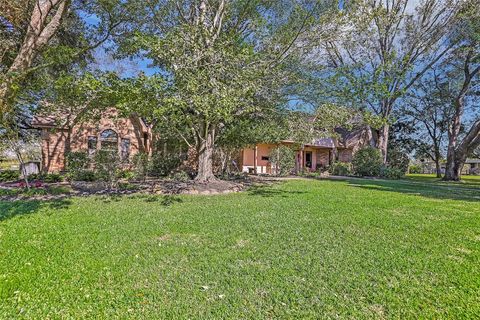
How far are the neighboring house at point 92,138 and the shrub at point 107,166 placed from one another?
10.1ft

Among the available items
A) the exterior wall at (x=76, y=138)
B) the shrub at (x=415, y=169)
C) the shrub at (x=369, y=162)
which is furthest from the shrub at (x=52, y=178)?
the shrub at (x=415, y=169)

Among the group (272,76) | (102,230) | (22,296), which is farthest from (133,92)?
(22,296)

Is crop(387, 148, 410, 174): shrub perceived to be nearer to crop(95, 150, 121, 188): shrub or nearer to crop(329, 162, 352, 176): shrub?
crop(329, 162, 352, 176): shrub

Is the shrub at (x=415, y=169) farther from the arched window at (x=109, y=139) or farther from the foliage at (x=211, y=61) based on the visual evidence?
the arched window at (x=109, y=139)

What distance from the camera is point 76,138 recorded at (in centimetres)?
1697

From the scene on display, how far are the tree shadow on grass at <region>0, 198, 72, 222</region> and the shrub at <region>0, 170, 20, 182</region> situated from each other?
7.14 m

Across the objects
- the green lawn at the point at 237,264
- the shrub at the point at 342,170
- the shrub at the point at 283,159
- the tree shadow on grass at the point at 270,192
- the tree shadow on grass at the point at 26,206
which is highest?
the shrub at the point at 283,159

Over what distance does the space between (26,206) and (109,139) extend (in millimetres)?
10943

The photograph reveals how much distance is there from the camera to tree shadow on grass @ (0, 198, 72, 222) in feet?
21.6

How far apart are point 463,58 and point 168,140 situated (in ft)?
70.7

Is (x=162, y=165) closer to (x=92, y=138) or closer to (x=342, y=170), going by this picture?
(x=92, y=138)

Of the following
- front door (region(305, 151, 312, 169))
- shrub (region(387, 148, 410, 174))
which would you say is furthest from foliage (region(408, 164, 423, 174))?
front door (region(305, 151, 312, 169))

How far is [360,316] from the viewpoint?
2.61 meters

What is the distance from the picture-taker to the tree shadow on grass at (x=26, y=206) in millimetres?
6575
